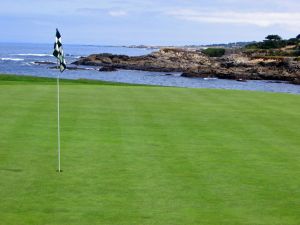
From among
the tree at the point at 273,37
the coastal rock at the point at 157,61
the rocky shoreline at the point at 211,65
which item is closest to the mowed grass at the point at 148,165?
the rocky shoreline at the point at 211,65

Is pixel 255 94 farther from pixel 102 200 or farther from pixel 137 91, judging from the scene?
pixel 102 200

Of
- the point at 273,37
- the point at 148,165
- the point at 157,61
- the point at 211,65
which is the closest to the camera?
the point at 148,165

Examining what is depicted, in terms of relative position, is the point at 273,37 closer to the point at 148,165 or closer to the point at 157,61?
the point at 157,61

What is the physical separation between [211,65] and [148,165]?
8069 cm

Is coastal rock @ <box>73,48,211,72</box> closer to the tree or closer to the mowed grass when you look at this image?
the tree

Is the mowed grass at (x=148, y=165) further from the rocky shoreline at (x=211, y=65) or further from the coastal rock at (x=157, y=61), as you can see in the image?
the coastal rock at (x=157, y=61)

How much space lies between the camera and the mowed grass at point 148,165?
7.23 meters

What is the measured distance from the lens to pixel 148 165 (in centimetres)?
940

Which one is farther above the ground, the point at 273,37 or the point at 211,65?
the point at 273,37

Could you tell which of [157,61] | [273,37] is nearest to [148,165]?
[157,61]

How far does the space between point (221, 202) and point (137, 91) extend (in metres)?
13.6

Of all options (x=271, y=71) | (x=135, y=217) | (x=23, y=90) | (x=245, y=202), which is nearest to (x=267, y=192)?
(x=245, y=202)

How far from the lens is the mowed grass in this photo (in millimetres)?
7234

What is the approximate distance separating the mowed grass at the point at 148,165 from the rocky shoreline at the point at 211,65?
56855 mm
